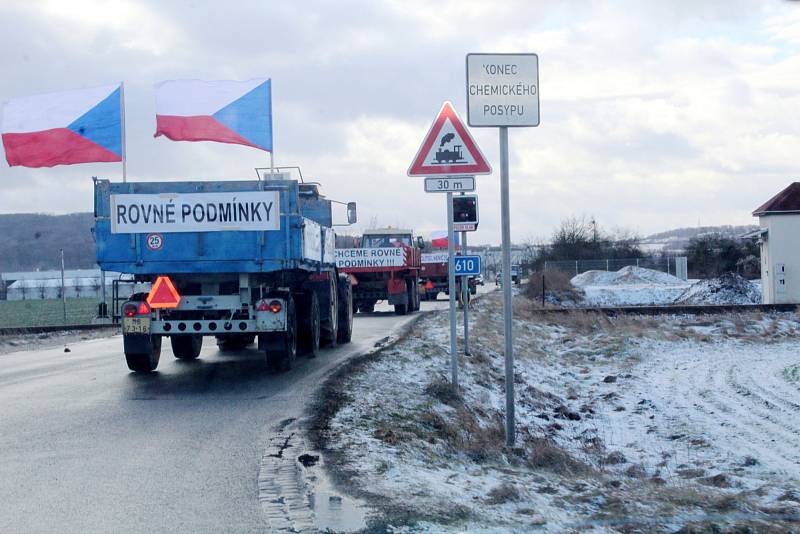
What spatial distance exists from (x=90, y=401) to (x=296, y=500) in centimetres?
524

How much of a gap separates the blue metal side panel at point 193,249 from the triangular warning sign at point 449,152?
245 centimetres

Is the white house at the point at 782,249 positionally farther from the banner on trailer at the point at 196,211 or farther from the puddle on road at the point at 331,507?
the puddle on road at the point at 331,507

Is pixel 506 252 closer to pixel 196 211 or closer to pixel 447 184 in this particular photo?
pixel 447 184

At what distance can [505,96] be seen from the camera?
763cm

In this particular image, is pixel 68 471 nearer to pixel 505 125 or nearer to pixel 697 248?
pixel 505 125

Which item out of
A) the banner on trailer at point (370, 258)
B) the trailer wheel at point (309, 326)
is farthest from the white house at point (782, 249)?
the trailer wheel at point (309, 326)

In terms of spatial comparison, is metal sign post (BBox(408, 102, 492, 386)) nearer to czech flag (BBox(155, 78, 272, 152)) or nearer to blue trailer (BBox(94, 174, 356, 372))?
blue trailer (BBox(94, 174, 356, 372))

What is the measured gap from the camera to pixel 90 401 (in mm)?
9969

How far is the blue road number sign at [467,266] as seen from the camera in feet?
42.4

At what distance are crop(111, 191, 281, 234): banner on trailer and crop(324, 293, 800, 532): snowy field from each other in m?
2.55

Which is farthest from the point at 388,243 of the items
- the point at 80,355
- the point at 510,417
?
the point at 510,417

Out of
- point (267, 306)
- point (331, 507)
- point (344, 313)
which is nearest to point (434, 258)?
point (344, 313)

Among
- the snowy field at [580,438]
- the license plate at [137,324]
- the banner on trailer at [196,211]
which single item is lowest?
the snowy field at [580,438]

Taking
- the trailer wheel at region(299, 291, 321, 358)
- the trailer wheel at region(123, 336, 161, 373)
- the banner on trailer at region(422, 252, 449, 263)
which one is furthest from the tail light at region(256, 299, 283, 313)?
the banner on trailer at region(422, 252, 449, 263)
